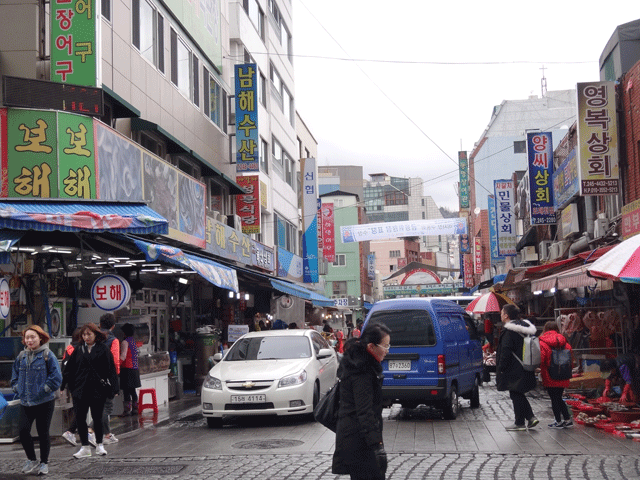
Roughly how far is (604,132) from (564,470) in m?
11.6

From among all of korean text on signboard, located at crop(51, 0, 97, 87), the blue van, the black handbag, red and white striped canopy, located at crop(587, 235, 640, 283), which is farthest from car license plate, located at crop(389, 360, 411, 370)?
the black handbag

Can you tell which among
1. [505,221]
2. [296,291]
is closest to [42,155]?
[296,291]

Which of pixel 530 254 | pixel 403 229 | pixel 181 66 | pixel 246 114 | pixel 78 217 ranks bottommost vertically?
pixel 78 217

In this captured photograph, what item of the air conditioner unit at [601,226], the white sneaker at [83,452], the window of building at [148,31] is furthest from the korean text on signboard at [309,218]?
the white sneaker at [83,452]

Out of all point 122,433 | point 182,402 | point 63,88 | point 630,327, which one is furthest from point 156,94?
point 630,327

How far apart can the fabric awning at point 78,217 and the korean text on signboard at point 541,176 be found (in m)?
16.6

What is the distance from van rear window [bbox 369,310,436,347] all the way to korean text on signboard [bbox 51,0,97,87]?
264 inches

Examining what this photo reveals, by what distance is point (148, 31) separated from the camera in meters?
19.4

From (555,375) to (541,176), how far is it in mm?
15720

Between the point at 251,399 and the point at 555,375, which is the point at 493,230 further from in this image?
the point at 251,399

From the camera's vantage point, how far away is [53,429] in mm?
12242

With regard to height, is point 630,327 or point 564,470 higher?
point 630,327

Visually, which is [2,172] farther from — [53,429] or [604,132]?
[604,132]

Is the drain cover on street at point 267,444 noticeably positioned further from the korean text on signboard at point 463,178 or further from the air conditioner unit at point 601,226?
the korean text on signboard at point 463,178
